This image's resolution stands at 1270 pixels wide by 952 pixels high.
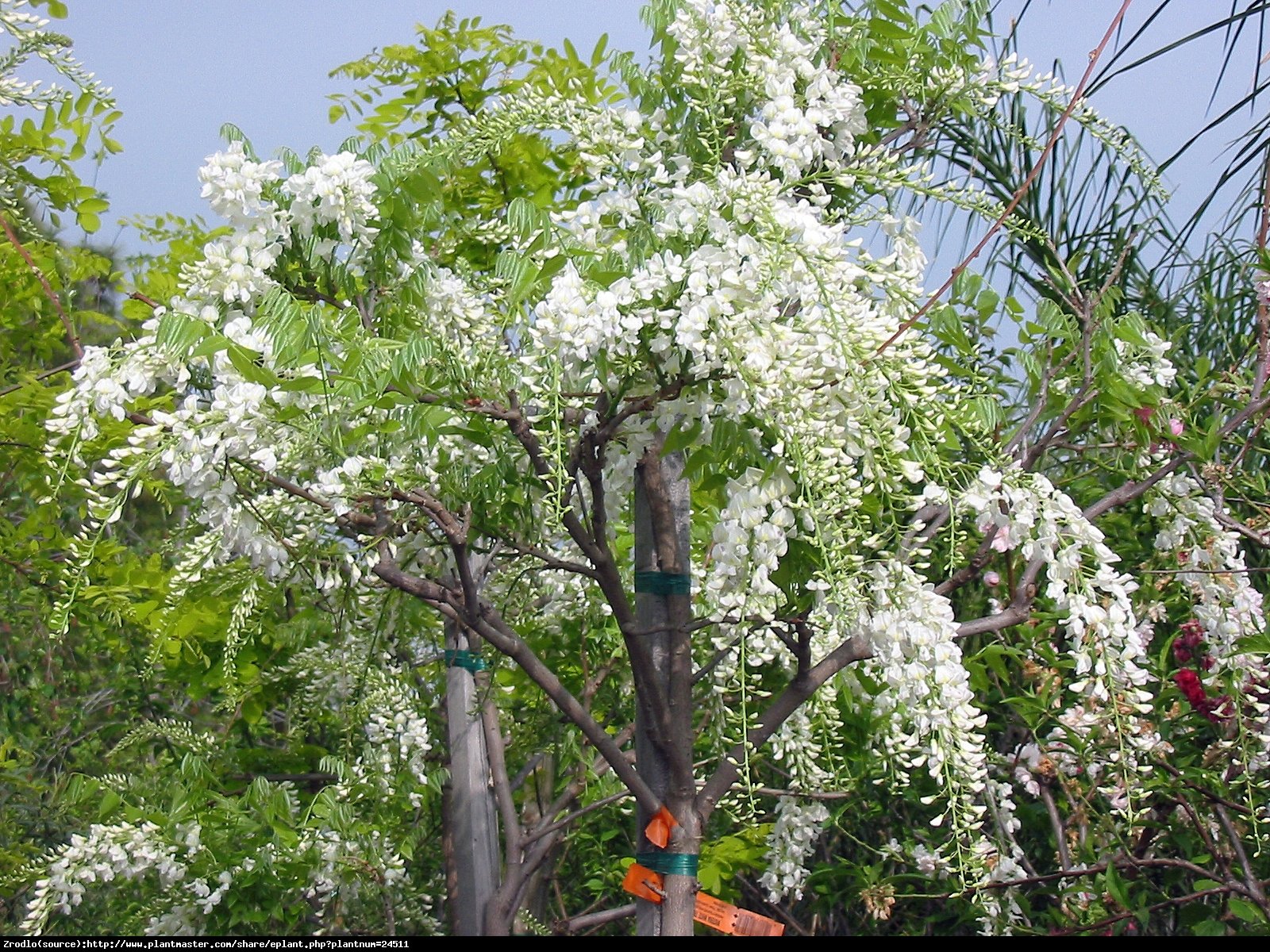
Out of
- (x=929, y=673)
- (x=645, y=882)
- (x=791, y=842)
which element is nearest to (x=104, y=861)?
(x=645, y=882)

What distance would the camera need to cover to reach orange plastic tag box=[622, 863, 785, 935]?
6.38 feet

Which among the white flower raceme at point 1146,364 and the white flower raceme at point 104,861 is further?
the white flower raceme at point 104,861

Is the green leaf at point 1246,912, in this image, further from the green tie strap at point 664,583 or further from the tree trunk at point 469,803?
the tree trunk at point 469,803

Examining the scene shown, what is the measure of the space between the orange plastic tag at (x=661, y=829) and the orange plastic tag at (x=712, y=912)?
0.05 metres

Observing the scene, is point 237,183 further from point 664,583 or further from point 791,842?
point 791,842

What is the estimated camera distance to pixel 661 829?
195cm

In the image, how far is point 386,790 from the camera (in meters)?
2.84

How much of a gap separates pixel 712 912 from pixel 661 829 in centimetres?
16

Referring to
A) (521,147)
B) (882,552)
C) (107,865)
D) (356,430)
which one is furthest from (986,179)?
(107,865)

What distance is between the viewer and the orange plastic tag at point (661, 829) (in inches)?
76.6

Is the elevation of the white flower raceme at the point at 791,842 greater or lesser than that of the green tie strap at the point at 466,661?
lesser

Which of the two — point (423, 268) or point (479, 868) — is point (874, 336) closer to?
point (423, 268)

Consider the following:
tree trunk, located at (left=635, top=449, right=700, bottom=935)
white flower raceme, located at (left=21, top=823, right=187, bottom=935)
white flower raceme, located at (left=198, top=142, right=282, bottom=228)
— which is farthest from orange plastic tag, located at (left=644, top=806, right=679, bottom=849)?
white flower raceme, located at (left=21, top=823, right=187, bottom=935)

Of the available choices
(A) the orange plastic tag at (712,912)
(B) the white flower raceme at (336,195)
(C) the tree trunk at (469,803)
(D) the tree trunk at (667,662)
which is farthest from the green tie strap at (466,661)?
(B) the white flower raceme at (336,195)
